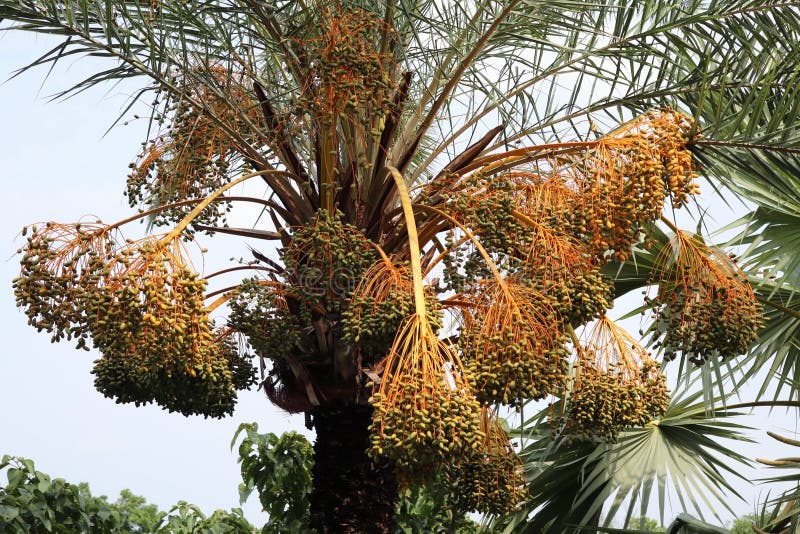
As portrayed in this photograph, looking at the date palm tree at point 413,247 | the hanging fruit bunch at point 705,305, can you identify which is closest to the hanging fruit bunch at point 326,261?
the date palm tree at point 413,247

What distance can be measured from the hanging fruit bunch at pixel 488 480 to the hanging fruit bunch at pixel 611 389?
1.35 feet

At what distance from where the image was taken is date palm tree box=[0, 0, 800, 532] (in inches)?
204

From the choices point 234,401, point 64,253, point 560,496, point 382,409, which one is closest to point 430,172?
point 560,496

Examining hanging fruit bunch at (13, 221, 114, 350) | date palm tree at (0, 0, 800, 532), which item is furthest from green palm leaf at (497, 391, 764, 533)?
hanging fruit bunch at (13, 221, 114, 350)

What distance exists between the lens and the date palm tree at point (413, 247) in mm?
5188

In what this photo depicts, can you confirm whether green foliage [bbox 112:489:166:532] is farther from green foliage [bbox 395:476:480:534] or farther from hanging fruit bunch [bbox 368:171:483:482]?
hanging fruit bunch [bbox 368:171:483:482]

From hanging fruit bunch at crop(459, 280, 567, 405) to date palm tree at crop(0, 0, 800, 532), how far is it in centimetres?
1

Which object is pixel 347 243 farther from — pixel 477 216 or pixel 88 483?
pixel 88 483

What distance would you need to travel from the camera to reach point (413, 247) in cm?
514

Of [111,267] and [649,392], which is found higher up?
[111,267]

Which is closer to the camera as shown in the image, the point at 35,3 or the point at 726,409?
the point at 35,3

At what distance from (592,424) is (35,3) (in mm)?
4245

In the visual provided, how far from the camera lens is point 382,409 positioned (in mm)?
4684

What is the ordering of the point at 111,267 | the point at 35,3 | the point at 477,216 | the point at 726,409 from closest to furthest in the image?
the point at 111,267 → the point at 477,216 → the point at 35,3 → the point at 726,409
